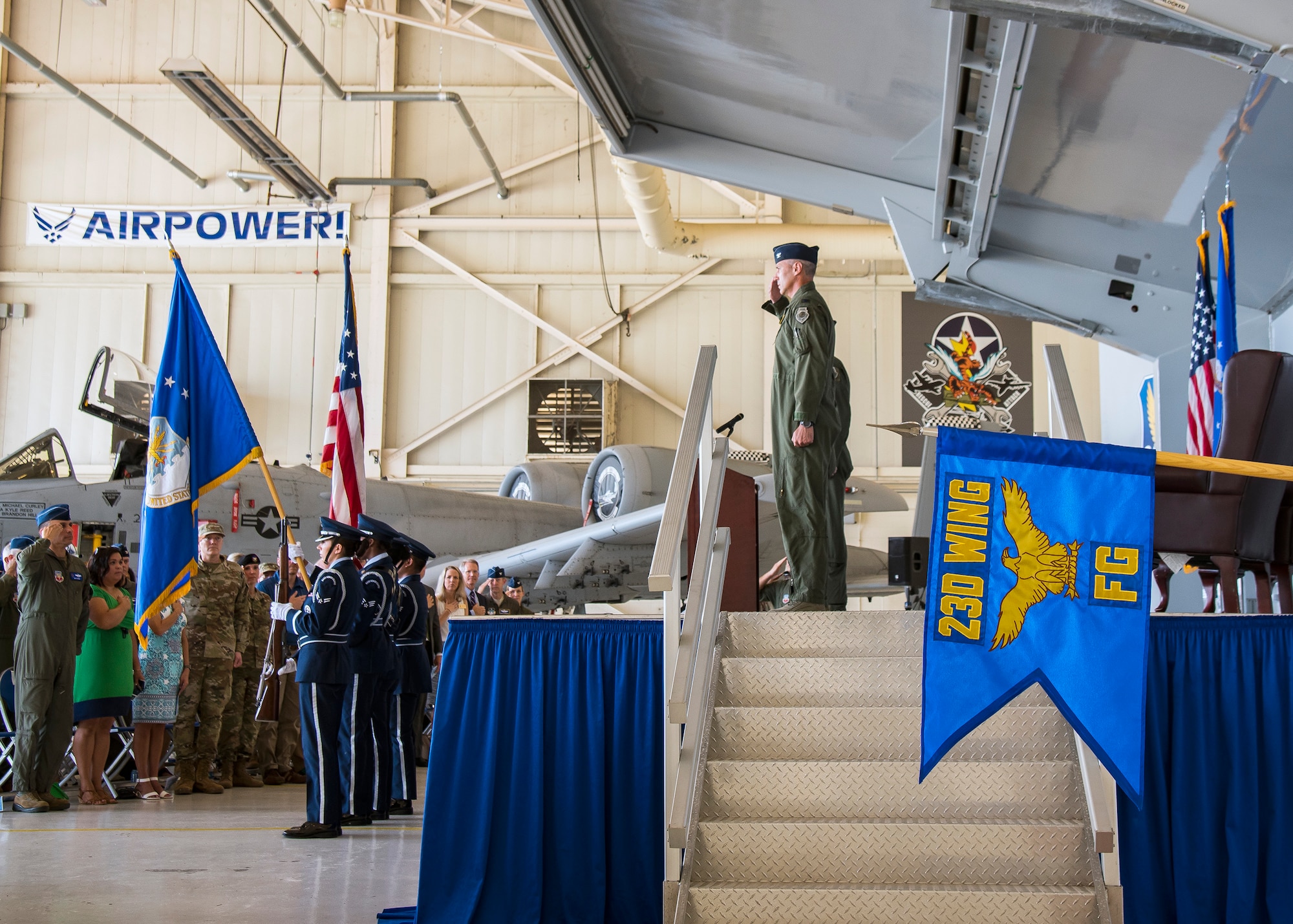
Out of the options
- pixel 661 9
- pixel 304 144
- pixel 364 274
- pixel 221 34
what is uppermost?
pixel 221 34

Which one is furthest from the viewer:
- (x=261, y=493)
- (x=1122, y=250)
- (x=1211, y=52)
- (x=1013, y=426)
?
(x=1013, y=426)

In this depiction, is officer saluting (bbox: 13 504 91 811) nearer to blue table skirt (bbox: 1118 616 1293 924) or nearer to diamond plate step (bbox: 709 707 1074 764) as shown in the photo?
diamond plate step (bbox: 709 707 1074 764)

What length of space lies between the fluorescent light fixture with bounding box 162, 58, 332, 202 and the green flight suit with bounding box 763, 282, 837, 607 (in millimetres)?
9149

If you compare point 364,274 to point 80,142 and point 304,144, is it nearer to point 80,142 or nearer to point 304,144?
point 304,144

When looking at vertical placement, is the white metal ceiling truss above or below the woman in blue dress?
above

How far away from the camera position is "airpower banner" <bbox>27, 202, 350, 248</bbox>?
17.8 metres

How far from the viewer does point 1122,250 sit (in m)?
6.43

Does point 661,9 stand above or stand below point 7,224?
below

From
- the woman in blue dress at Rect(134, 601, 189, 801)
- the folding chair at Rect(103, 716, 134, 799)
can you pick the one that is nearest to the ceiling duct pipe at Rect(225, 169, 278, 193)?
the folding chair at Rect(103, 716, 134, 799)

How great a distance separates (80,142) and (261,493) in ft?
36.9

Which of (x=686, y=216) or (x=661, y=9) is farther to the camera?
(x=686, y=216)

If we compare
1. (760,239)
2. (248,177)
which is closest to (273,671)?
(760,239)

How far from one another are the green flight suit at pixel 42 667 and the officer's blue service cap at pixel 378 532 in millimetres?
1906

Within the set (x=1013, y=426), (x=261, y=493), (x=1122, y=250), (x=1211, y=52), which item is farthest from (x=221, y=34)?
(x=1211, y=52)
